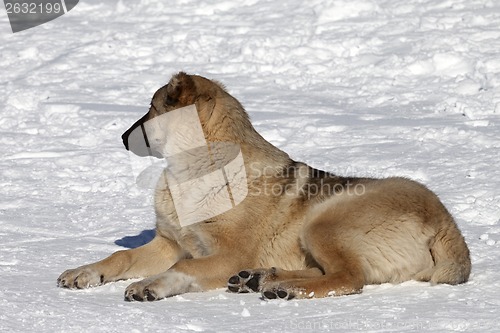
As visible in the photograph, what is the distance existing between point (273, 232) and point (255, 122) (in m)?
4.62

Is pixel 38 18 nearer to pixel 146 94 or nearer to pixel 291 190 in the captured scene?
pixel 146 94

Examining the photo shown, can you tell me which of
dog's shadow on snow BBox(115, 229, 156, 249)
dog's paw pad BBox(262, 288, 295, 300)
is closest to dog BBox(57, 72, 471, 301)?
dog's paw pad BBox(262, 288, 295, 300)

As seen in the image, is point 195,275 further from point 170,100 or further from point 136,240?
point 136,240

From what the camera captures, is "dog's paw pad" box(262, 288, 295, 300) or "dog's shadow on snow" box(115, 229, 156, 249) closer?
"dog's paw pad" box(262, 288, 295, 300)

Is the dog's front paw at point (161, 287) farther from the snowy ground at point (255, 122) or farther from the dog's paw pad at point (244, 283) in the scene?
the dog's paw pad at point (244, 283)

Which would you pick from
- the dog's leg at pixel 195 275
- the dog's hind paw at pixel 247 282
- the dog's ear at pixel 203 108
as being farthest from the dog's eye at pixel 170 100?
the dog's hind paw at pixel 247 282

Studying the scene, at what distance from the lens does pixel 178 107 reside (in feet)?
20.4

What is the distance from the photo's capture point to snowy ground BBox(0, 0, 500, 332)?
4934 mm

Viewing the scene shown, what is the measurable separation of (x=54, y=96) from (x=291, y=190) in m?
6.34

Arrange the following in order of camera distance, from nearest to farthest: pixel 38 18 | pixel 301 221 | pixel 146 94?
pixel 301 221
pixel 146 94
pixel 38 18

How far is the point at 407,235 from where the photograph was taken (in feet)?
18.2

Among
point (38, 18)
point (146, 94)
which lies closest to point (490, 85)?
point (146, 94)

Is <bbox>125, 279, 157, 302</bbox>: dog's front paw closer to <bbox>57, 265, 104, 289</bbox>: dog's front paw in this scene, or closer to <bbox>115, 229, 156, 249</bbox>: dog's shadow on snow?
<bbox>57, 265, 104, 289</bbox>: dog's front paw

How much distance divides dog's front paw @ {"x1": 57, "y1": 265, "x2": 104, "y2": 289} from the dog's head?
113cm
